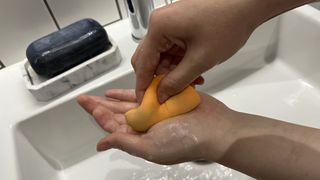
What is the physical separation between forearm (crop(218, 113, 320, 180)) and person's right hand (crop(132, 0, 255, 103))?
10 cm

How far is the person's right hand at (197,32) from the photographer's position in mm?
398

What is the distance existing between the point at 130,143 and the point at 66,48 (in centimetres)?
17

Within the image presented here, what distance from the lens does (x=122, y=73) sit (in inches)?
22.5

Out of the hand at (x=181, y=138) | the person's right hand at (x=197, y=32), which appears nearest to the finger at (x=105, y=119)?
the hand at (x=181, y=138)

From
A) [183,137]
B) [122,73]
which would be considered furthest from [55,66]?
[183,137]

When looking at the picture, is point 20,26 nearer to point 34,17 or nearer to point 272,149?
point 34,17

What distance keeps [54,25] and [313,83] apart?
1.38 ft

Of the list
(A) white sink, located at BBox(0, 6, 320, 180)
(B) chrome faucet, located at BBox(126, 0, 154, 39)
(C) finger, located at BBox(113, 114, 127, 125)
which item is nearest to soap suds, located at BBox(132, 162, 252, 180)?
(A) white sink, located at BBox(0, 6, 320, 180)

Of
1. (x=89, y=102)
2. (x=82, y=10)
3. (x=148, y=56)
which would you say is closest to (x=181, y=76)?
(x=148, y=56)

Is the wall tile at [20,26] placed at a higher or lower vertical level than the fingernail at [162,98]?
higher

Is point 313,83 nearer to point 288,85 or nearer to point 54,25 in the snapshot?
point 288,85

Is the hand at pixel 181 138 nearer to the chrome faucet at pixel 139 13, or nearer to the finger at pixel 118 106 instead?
the finger at pixel 118 106

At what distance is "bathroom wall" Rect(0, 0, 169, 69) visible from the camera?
22.4 inches

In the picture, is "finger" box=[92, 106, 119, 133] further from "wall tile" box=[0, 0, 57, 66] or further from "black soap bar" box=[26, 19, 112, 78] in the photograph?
"wall tile" box=[0, 0, 57, 66]
